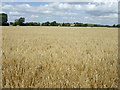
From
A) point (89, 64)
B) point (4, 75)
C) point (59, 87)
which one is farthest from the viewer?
point (89, 64)

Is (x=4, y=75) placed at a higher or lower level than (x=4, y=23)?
lower

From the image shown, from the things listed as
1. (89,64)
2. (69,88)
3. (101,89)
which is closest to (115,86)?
(101,89)

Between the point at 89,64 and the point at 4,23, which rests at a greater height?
the point at 4,23

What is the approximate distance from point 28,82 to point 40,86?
31 centimetres

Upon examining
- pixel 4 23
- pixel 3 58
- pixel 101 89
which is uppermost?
pixel 4 23

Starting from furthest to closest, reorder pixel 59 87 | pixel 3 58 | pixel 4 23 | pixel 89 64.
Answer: pixel 4 23 → pixel 3 58 → pixel 89 64 → pixel 59 87

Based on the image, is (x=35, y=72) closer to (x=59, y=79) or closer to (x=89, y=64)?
(x=59, y=79)

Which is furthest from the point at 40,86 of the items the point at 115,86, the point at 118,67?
the point at 118,67

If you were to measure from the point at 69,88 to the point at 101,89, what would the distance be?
48cm

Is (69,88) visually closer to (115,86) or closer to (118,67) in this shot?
(115,86)

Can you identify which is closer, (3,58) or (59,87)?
(59,87)

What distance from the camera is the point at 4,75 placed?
3195 mm

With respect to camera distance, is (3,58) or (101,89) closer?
(101,89)

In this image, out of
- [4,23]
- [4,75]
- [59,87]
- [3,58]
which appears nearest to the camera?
Result: [59,87]
